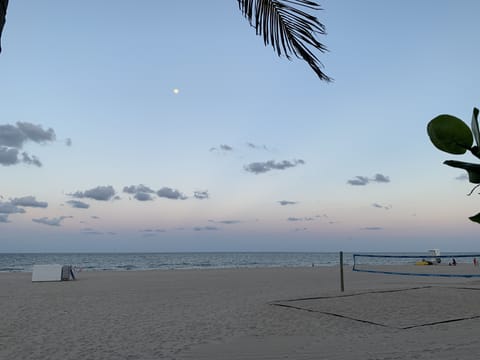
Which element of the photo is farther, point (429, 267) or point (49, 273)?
point (429, 267)

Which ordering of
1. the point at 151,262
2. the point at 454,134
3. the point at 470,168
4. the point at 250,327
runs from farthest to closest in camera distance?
the point at 151,262 → the point at 250,327 → the point at 470,168 → the point at 454,134

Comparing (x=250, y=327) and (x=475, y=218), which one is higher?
(x=475, y=218)

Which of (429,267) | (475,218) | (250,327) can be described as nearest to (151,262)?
(429,267)

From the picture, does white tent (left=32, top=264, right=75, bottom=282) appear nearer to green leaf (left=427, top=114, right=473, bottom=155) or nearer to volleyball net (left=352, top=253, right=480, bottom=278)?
volleyball net (left=352, top=253, right=480, bottom=278)

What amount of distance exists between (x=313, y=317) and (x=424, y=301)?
354cm

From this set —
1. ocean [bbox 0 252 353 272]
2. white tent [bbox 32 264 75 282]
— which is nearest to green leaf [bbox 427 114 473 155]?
white tent [bbox 32 264 75 282]

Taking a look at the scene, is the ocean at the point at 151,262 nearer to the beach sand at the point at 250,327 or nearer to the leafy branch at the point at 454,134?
the beach sand at the point at 250,327

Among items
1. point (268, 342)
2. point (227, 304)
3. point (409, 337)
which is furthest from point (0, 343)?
point (409, 337)

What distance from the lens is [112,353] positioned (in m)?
5.74

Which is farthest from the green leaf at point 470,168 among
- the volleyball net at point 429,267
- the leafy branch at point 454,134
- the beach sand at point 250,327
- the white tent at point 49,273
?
the white tent at point 49,273

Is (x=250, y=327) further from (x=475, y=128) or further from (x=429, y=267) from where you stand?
(x=429, y=267)

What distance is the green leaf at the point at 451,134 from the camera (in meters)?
0.99

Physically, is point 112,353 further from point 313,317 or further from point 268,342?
point 313,317

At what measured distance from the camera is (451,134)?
1.00m
